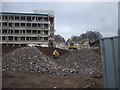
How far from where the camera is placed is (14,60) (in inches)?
448

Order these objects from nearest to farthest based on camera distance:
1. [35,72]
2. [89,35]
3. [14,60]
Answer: [35,72] → [14,60] → [89,35]

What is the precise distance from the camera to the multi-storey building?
140 feet

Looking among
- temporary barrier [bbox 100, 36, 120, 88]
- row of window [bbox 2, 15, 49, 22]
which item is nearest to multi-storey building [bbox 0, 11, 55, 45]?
row of window [bbox 2, 15, 49, 22]

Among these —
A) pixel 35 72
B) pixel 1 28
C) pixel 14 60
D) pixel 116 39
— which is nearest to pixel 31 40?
pixel 1 28

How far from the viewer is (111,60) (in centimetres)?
299

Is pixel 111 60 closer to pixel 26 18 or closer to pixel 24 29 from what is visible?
pixel 24 29

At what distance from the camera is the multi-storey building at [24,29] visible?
42594mm

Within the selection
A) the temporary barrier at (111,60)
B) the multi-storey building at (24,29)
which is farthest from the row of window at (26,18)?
the temporary barrier at (111,60)

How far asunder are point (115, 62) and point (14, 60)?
33.7 ft

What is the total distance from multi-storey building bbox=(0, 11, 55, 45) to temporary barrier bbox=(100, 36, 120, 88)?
4032 cm

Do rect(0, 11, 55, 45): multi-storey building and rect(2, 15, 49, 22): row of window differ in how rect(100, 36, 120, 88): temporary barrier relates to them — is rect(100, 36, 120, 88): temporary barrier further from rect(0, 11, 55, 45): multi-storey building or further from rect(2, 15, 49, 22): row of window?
rect(2, 15, 49, 22): row of window

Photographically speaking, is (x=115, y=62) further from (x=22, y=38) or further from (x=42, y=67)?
(x=22, y=38)

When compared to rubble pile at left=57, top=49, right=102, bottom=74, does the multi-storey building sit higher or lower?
higher

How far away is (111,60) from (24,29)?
43172mm
